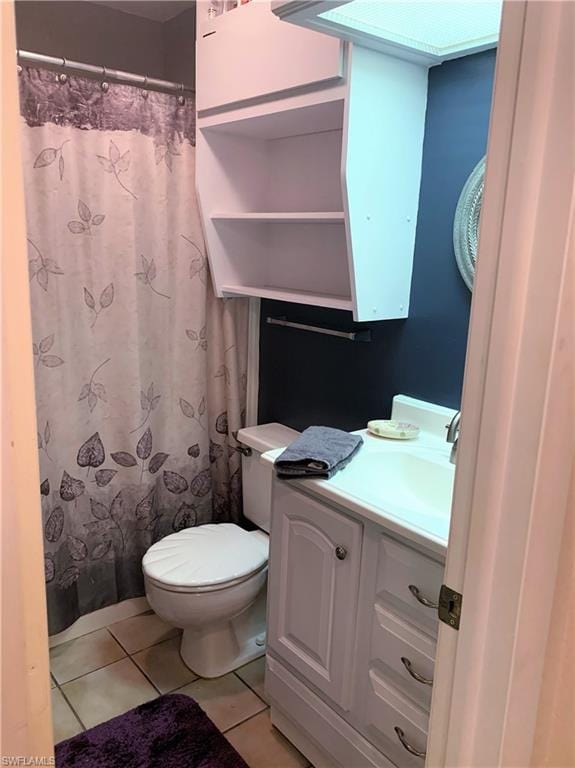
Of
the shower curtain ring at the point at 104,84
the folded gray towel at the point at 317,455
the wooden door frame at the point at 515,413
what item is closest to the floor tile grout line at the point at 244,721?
the folded gray towel at the point at 317,455

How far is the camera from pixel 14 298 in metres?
0.52

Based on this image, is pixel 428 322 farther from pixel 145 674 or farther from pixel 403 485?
pixel 145 674

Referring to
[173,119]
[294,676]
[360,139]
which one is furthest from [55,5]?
[294,676]

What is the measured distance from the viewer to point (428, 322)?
6.03 ft

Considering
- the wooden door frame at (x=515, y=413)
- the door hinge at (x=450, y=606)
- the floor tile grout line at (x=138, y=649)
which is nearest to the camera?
the wooden door frame at (x=515, y=413)

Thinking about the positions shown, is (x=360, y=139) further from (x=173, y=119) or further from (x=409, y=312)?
(x=173, y=119)

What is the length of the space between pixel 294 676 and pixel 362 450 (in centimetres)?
68

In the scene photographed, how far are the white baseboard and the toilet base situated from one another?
0.33 metres

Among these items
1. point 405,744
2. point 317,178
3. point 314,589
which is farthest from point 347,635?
point 317,178

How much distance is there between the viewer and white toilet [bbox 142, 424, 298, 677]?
1925 mm

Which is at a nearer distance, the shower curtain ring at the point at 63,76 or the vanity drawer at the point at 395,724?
the vanity drawer at the point at 395,724

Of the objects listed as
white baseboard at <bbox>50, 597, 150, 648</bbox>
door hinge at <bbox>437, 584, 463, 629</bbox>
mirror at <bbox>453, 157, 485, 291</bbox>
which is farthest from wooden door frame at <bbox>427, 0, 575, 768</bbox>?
white baseboard at <bbox>50, 597, 150, 648</bbox>

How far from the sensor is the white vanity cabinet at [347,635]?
1.39 meters

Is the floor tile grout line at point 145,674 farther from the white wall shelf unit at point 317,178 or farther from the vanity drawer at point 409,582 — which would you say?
the white wall shelf unit at point 317,178
